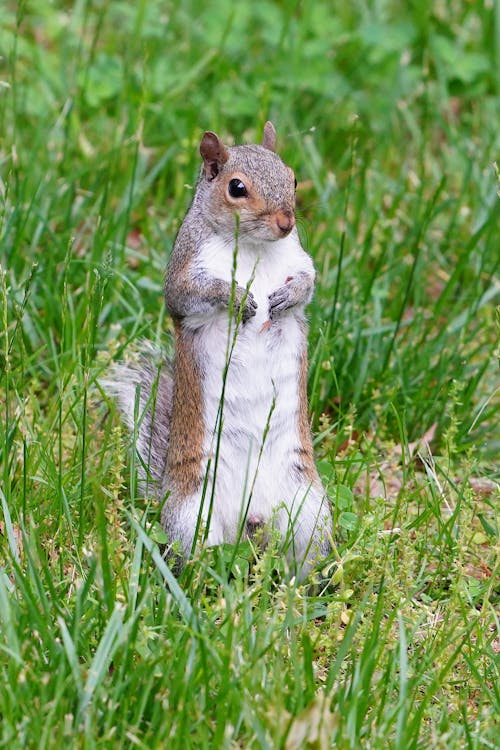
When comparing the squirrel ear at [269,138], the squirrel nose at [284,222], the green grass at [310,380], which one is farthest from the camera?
the squirrel ear at [269,138]

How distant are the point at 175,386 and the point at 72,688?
1000 mm

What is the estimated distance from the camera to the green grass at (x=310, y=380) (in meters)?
2.57

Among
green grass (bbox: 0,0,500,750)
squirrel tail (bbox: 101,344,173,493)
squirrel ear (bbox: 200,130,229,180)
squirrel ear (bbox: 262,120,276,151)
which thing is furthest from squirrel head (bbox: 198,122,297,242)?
squirrel tail (bbox: 101,344,173,493)

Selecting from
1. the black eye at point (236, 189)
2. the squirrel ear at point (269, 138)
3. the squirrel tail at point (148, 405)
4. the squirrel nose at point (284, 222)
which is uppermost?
the squirrel ear at point (269, 138)

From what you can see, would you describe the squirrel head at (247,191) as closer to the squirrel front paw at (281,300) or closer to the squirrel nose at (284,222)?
the squirrel nose at (284,222)

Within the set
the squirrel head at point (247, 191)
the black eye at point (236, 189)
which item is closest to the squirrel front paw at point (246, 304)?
the squirrel head at point (247, 191)

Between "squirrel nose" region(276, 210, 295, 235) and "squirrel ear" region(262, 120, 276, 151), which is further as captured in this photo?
"squirrel ear" region(262, 120, 276, 151)

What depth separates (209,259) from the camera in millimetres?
3160

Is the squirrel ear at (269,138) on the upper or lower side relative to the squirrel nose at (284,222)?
upper

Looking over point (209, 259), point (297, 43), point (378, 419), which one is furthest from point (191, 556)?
point (297, 43)

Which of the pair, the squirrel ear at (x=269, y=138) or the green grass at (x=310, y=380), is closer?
the green grass at (x=310, y=380)

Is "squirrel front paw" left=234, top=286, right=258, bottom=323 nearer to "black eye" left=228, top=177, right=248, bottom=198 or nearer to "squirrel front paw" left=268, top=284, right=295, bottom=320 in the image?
"squirrel front paw" left=268, top=284, right=295, bottom=320

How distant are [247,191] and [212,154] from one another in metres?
0.19

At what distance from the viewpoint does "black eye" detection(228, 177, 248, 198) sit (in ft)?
10.2
